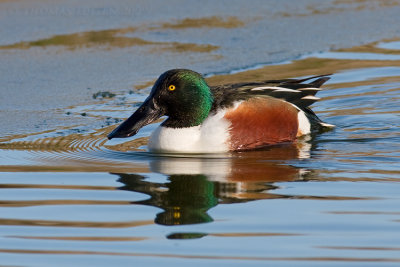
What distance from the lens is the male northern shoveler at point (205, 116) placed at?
20.5 feet

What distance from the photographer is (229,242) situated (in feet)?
12.8

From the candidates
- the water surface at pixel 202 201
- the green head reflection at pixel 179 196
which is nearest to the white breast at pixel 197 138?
the water surface at pixel 202 201

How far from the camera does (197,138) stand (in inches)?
247

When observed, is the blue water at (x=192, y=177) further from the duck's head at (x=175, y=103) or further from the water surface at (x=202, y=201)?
the duck's head at (x=175, y=103)

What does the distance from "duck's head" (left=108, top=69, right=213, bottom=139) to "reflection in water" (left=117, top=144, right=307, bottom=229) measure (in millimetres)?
366

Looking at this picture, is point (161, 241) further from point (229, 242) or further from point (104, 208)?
point (104, 208)

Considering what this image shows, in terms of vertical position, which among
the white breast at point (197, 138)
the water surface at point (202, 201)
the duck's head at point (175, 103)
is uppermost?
the duck's head at point (175, 103)

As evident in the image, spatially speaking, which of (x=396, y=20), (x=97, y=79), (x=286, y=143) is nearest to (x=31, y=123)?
(x=97, y=79)

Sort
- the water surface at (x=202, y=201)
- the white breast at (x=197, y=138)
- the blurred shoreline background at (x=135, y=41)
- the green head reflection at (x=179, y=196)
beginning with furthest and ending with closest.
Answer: the blurred shoreline background at (x=135, y=41)
the white breast at (x=197, y=138)
the green head reflection at (x=179, y=196)
the water surface at (x=202, y=201)

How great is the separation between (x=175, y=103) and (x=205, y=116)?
26 centimetres

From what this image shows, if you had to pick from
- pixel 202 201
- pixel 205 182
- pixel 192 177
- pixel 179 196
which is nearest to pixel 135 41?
pixel 192 177

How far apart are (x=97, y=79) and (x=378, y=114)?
9.22 ft

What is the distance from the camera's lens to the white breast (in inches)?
245

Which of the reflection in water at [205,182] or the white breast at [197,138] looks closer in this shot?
the reflection in water at [205,182]
